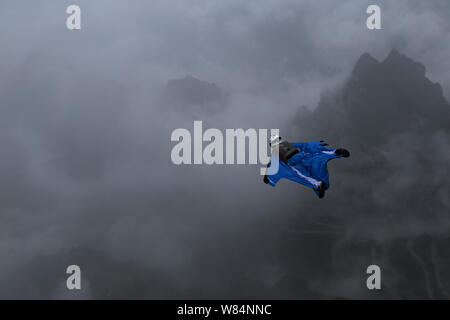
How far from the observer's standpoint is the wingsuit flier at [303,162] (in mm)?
38781

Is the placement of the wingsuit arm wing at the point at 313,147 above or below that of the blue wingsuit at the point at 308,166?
above

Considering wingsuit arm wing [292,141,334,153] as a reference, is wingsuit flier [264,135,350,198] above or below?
below

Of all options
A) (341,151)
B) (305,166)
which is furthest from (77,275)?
(341,151)

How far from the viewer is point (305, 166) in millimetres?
40500

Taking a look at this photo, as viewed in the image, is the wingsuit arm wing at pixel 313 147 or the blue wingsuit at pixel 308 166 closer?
the blue wingsuit at pixel 308 166

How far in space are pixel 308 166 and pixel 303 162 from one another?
0.94 metres

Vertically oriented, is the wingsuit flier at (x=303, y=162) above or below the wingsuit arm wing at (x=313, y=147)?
below

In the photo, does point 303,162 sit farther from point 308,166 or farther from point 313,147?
point 313,147

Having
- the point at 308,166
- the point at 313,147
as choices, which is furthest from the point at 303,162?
the point at 313,147

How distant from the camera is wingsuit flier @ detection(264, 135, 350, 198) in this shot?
38.8 metres
